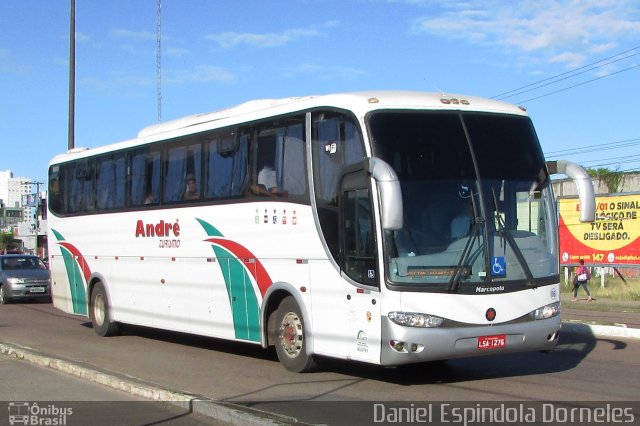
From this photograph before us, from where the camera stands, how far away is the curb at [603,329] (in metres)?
14.9

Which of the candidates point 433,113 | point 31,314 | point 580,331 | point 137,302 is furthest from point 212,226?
point 31,314

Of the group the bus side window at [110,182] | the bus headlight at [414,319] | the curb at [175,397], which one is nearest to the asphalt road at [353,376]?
the curb at [175,397]

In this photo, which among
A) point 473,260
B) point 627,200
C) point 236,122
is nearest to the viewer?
point 473,260

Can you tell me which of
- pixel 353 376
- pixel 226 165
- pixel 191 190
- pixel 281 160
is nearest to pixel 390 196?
pixel 281 160

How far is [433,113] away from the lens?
32.6 feet

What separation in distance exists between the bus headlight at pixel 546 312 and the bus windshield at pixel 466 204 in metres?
0.31

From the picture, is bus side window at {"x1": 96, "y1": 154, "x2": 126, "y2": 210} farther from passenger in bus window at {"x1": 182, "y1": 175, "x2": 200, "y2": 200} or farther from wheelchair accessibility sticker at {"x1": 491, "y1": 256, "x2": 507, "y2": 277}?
wheelchair accessibility sticker at {"x1": 491, "y1": 256, "x2": 507, "y2": 277}

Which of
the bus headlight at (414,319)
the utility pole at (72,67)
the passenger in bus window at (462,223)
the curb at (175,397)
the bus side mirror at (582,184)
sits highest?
the utility pole at (72,67)

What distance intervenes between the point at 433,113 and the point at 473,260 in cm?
188

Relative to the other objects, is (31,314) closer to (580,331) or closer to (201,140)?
(201,140)

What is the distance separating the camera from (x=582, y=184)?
388 inches

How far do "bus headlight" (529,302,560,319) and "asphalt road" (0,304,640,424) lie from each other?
0.83 m

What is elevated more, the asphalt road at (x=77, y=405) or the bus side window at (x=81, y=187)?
the bus side window at (x=81, y=187)

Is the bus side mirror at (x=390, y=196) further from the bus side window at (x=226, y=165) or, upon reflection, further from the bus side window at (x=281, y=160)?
the bus side window at (x=226, y=165)
